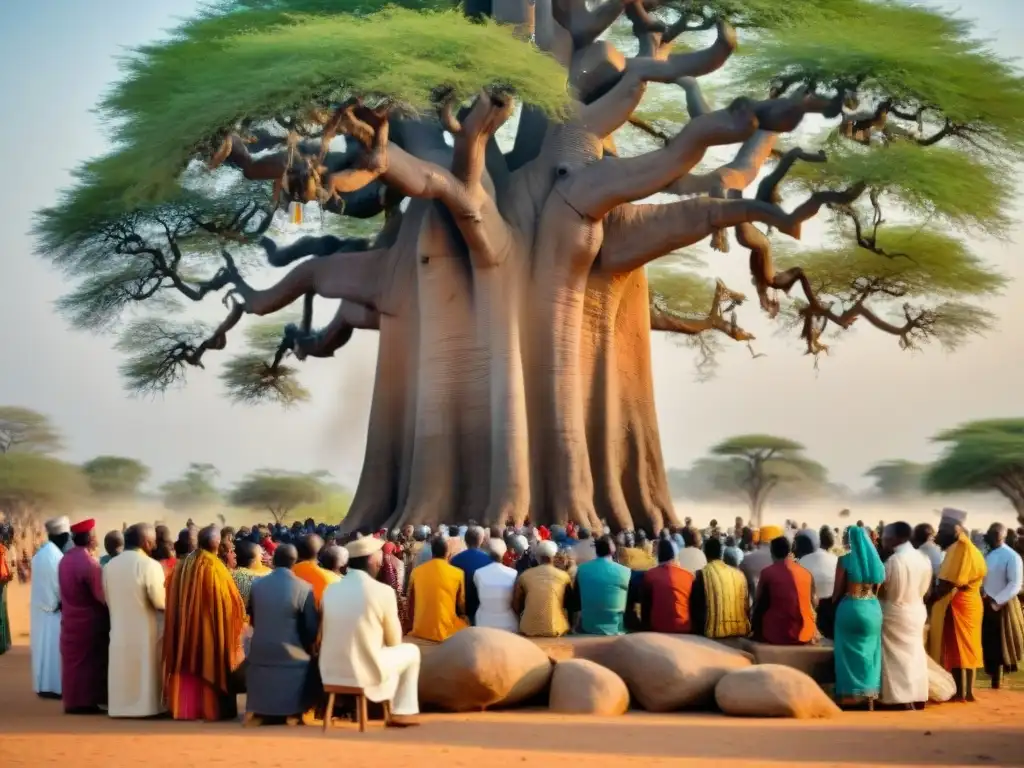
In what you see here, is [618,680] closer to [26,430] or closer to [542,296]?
[542,296]

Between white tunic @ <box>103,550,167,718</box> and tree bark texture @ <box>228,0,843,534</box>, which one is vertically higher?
tree bark texture @ <box>228,0,843,534</box>

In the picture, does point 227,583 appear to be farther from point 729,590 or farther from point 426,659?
point 729,590

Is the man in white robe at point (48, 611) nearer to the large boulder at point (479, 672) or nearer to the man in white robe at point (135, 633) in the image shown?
the man in white robe at point (135, 633)

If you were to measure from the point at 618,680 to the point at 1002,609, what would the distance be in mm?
3329

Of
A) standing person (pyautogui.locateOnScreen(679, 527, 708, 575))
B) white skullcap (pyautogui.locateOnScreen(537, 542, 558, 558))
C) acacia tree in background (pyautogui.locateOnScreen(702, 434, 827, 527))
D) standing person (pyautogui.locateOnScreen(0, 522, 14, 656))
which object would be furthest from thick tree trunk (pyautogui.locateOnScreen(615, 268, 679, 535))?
acacia tree in background (pyautogui.locateOnScreen(702, 434, 827, 527))

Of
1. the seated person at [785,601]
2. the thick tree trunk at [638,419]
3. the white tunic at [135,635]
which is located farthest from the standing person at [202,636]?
the thick tree trunk at [638,419]

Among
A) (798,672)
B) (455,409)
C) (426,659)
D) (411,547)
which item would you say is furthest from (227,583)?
(455,409)

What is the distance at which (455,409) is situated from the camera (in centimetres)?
2323

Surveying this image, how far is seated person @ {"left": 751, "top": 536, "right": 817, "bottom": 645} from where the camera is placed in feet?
37.7

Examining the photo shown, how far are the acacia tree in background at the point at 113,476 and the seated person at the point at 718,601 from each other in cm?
4210

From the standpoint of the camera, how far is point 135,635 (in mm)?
10516

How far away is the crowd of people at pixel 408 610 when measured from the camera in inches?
392

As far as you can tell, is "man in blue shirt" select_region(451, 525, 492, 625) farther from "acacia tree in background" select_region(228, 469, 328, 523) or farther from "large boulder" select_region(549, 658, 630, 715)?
"acacia tree in background" select_region(228, 469, 328, 523)

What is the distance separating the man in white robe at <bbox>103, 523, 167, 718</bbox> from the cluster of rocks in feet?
5.73
